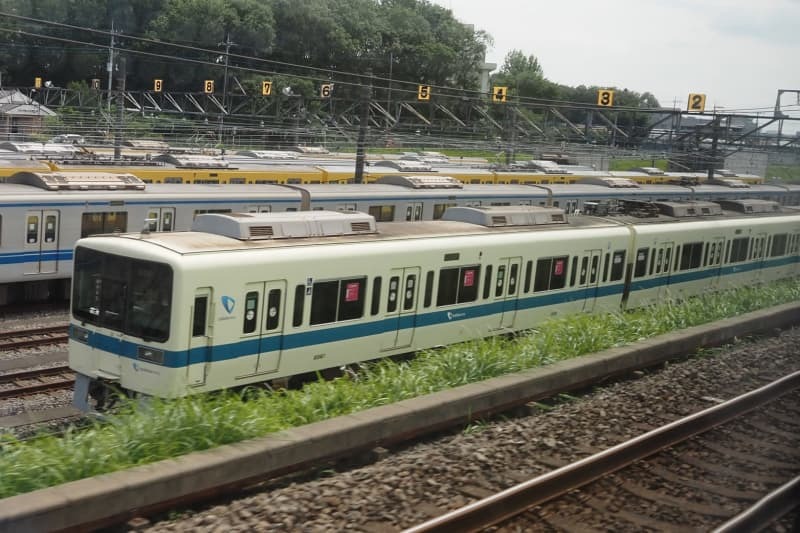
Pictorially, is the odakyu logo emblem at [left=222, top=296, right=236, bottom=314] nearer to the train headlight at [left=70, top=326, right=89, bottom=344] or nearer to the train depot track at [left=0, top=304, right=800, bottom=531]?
the train headlight at [left=70, top=326, right=89, bottom=344]

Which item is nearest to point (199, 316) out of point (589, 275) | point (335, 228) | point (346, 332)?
point (346, 332)

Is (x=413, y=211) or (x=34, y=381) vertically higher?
(x=413, y=211)

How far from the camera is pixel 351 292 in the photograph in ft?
35.2

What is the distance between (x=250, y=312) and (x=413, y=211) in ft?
42.2

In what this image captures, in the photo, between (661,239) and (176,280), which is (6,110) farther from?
(176,280)

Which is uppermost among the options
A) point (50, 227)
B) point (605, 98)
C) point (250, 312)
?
point (605, 98)

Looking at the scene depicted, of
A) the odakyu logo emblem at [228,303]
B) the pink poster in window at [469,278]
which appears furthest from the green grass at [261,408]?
the pink poster in window at [469,278]

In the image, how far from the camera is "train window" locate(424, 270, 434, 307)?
38.6 feet

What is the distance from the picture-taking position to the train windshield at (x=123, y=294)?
896cm

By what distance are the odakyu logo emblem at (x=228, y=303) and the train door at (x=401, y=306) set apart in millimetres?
2464

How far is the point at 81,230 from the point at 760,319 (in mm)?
11542

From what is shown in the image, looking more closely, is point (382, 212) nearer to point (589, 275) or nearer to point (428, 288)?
point (589, 275)

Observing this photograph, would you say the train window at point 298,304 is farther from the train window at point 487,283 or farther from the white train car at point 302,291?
the train window at point 487,283

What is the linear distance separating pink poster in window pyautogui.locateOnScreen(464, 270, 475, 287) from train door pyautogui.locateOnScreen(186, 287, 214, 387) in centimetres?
436
